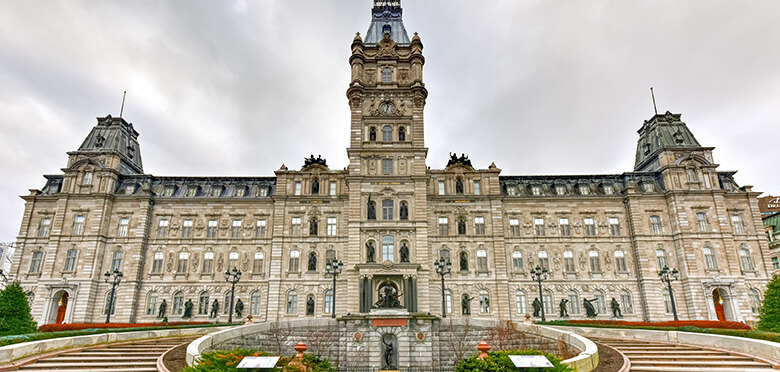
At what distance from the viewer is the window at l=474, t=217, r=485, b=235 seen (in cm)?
4525

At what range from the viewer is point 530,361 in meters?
12.6

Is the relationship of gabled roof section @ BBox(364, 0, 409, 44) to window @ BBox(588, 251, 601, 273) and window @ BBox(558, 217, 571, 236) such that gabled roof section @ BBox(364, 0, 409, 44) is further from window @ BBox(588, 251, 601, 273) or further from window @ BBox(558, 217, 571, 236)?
window @ BBox(588, 251, 601, 273)

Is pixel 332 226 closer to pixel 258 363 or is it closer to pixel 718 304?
pixel 258 363

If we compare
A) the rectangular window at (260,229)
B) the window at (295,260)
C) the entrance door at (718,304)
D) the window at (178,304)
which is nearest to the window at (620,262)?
the entrance door at (718,304)

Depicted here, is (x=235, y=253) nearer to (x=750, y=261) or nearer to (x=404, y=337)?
(x=404, y=337)

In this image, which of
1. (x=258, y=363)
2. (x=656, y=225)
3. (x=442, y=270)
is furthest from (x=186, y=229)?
(x=656, y=225)

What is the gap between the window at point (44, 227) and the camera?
149ft

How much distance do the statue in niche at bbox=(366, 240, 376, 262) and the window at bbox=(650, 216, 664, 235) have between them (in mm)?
28918

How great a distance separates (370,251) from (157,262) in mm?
22411

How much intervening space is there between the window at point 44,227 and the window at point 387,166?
1366 inches

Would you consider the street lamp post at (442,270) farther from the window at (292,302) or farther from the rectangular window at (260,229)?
the rectangular window at (260,229)

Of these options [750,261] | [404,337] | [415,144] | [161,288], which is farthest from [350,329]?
[750,261]

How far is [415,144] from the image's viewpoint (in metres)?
44.2

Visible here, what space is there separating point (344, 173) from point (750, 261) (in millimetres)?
41204
